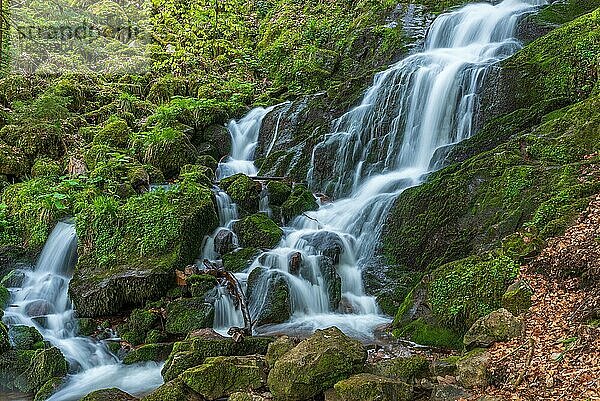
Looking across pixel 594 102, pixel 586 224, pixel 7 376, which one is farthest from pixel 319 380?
pixel 594 102

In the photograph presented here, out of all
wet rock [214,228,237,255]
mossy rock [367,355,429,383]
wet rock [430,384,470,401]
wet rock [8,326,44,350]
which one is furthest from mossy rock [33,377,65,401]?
wet rock [430,384,470,401]

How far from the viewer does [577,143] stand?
28.8 ft

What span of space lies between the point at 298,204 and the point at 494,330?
610 cm

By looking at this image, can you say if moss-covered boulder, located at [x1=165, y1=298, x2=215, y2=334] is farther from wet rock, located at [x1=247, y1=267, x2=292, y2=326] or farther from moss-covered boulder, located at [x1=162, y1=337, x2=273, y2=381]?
moss-covered boulder, located at [x1=162, y1=337, x2=273, y2=381]

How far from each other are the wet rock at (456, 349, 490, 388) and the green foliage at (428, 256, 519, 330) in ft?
4.70

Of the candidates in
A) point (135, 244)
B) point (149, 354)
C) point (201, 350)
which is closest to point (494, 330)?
point (201, 350)

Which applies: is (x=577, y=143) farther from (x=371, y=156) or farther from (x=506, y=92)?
(x=371, y=156)

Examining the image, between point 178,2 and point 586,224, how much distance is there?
70.8 feet

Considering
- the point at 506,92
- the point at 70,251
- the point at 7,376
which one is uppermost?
the point at 506,92

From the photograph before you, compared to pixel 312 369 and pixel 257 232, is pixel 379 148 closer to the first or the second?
pixel 257 232

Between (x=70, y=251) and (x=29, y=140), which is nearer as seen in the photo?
(x=70, y=251)

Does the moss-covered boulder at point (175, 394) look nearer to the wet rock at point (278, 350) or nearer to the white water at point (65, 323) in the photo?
the wet rock at point (278, 350)

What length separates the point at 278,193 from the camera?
38.2 feet

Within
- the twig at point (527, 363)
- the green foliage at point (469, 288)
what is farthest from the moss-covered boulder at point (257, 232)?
the twig at point (527, 363)
